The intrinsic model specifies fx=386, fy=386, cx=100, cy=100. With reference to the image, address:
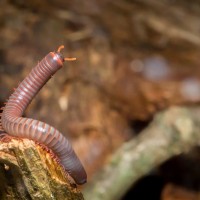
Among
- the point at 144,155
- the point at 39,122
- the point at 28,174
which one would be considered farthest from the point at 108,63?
the point at 28,174

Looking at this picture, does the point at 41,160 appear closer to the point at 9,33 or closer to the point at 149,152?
the point at 149,152

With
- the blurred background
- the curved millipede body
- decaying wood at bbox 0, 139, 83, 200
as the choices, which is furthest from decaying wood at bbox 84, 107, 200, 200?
decaying wood at bbox 0, 139, 83, 200

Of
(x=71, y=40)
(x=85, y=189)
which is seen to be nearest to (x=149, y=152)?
(x=85, y=189)

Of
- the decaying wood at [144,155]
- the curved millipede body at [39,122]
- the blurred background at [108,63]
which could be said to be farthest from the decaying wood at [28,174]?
the blurred background at [108,63]

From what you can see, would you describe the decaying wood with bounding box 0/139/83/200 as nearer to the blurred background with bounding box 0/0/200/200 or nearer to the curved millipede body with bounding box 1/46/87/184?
the curved millipede body with bounding box 1/46/87/184

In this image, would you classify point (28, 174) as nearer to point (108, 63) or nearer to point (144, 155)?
point (144, 155)

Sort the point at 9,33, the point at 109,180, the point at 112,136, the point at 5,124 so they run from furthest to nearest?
the point at 112,136 → the point at 9,33 → the point at 109,180 → the point at 5,124
